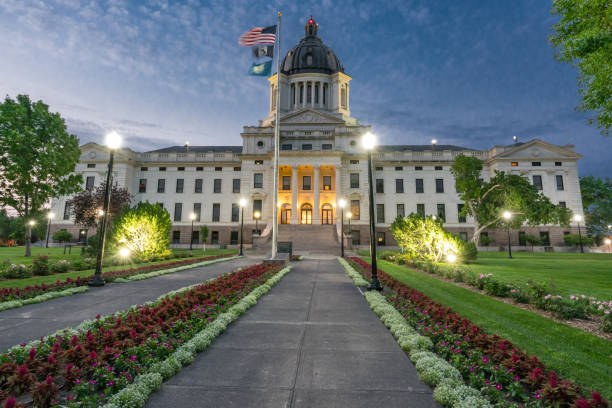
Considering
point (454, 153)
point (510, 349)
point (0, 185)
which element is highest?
point (454, 153)

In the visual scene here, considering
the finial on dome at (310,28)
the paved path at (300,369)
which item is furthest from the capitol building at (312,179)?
the paved path at (300,369)

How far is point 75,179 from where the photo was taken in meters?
28.6

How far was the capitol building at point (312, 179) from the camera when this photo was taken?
147ft

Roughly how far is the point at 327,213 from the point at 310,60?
33183 millimetres

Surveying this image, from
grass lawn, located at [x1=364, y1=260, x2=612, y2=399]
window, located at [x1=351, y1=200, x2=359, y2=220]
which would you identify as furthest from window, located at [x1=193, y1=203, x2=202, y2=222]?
grass lawn, located at [x1=364, y1=260, x2=612, y2=399]

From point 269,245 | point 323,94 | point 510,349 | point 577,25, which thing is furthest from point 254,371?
point 323,94


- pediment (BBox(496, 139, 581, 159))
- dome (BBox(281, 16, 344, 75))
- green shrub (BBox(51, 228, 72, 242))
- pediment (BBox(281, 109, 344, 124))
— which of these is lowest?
green shrub (BBox(51, 228, 72, 242))

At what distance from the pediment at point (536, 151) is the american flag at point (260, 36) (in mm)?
42605

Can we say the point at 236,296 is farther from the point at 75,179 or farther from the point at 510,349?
the point at 75,179

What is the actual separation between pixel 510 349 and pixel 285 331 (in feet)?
12.0

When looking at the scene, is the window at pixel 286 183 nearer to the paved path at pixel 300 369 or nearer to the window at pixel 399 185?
the window at pixel 399 185

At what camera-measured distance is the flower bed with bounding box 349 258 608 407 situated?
304 centimetres

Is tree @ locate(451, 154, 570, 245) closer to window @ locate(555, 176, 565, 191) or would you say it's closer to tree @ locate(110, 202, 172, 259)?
window @ locate(555, 176, 565, 191)

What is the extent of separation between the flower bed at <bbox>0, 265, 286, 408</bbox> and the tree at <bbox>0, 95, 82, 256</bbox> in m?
27.1
